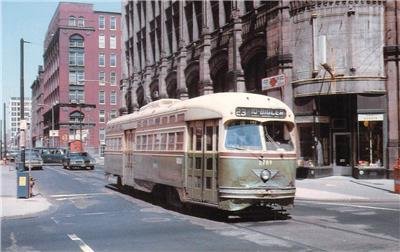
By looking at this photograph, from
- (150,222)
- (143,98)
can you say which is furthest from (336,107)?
(143,98)

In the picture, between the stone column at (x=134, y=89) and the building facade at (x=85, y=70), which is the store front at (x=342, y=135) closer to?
the stone column at (x=134, y=89)

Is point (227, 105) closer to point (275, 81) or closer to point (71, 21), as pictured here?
point (275, 81)

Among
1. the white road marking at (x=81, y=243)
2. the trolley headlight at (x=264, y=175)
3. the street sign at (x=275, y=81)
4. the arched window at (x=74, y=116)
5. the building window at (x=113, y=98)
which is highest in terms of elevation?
the building window at (x=113, y=98)

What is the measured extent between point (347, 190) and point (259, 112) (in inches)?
421

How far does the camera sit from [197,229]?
1244 centimetres

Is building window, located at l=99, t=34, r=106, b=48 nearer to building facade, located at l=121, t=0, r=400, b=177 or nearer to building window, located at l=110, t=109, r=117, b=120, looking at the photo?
building window, located at l=110, t=109, r=117, b=120

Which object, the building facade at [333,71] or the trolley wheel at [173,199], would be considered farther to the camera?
the building facade at [333,71]

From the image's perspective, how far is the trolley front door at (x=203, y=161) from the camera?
1393 cm

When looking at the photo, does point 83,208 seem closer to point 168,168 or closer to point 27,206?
point 27,206

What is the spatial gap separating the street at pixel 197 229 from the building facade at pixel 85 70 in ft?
277

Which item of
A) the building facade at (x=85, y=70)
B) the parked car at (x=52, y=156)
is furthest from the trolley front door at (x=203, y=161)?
the building facade at (x=85, y=70)

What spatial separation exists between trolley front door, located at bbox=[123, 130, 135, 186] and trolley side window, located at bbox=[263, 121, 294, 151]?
8.04 meters

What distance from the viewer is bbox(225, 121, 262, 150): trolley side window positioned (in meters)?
13.7

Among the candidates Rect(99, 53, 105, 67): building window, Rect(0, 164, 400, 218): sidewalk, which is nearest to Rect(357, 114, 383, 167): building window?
Rect(0, 164, 400, 218): sidewalk
